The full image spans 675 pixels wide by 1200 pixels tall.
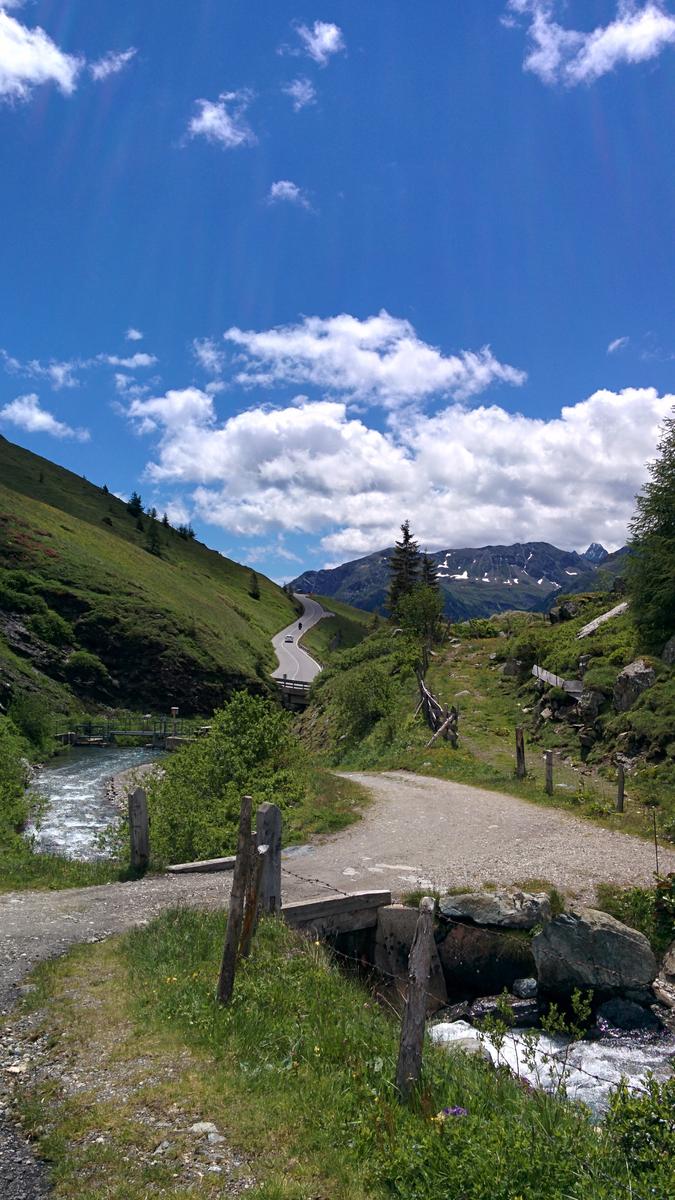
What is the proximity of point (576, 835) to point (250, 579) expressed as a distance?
148 metres

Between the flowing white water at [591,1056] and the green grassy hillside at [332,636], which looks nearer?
the flowing white water at [591,1056]

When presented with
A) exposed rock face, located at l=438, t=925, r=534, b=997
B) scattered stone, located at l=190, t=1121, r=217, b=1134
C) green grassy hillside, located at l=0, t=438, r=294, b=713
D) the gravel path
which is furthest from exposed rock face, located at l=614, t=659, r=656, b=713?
green grassy hillside, located at l=0, t=438, r=294, b=713

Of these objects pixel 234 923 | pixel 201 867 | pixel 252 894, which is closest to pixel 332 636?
pixel 201 867

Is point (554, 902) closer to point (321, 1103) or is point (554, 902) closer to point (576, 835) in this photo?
point (576, 835)

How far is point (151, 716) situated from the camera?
6412 centimetres

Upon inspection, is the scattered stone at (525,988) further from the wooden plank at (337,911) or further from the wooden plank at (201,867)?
the wooden plank at (201,867)

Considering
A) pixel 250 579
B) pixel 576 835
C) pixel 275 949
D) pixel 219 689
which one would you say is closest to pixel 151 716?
pixel 219 689

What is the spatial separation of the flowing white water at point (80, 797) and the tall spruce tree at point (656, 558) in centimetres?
2443

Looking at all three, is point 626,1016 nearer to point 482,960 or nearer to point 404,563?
point 482,960

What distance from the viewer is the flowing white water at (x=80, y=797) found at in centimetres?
2411

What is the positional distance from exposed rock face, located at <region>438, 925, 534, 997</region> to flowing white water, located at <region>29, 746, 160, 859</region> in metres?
12.6

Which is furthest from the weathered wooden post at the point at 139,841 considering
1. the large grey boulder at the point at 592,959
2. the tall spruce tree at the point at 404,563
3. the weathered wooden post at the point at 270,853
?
the tall spruce tree at the point at 404,563

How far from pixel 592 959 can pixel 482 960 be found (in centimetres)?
198

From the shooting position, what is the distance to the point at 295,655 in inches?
4397
